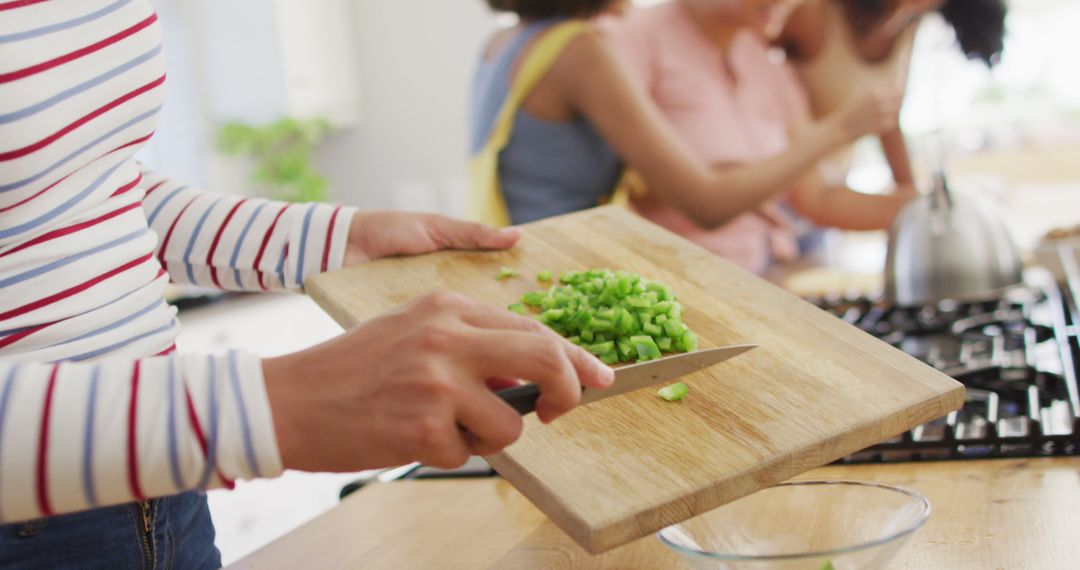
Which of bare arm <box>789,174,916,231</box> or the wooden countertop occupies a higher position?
the wooden countertop

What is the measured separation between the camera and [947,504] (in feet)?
3.04

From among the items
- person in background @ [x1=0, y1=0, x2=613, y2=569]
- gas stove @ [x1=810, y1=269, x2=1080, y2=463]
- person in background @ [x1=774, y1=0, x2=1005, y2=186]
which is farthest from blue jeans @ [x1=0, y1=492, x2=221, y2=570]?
person in background @ [x1=774, y1=0, x2=1005, y2=186]

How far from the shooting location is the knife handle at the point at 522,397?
0.60 meters

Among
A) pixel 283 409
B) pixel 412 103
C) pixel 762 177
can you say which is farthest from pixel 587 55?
pixel 412 103

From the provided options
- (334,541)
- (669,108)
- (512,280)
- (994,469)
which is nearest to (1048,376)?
(994,469)

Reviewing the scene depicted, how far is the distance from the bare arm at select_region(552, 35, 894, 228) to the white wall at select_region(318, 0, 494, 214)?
7.39 ft

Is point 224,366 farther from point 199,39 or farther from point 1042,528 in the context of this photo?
point 199,39

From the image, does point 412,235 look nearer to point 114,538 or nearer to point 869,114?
point 114,538

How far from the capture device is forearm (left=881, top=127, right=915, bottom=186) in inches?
97.0

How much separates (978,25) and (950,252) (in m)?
0.53

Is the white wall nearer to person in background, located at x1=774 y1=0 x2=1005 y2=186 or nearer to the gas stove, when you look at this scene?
person in background, located at x1=774 y1=0 x2=1005 y2=186

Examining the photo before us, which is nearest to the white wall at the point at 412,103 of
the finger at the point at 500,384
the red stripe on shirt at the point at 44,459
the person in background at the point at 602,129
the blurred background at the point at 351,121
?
the blurred background at the point at 351,121

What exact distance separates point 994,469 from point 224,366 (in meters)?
0.74

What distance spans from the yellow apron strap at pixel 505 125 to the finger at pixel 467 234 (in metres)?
0.76
